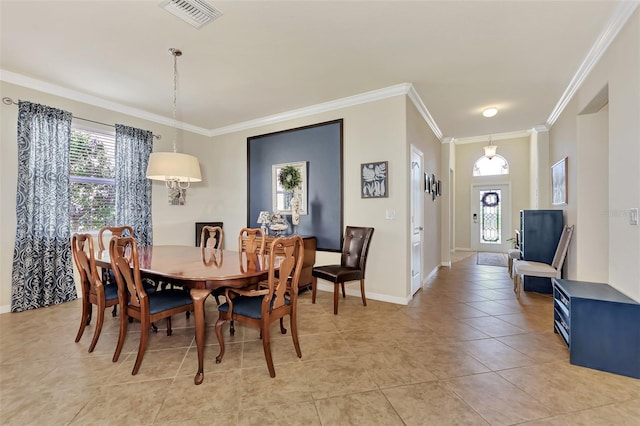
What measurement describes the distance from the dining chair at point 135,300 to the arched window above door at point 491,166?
27.0 ft

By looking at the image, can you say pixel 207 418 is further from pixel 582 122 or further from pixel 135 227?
pixel 582 122

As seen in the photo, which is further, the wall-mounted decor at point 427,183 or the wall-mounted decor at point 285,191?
the wall-mounted decor at point 427,183

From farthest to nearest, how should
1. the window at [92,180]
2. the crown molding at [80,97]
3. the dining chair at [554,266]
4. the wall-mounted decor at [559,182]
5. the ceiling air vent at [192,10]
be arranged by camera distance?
the wall-mounted decor at [559,182]
the window at [92,180]
the dining chair at [554,266]
the crown molding at [80,97]
the ceiling air vent at [192,10]

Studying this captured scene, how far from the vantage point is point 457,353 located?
94.5 inches

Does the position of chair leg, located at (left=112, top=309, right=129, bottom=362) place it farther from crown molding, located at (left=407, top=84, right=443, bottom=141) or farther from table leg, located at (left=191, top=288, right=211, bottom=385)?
crown molding, located at (left=407, top=84, right=443, bottom=141)

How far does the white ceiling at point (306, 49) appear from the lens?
226 centimetres

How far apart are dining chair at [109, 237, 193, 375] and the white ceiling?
188 cm

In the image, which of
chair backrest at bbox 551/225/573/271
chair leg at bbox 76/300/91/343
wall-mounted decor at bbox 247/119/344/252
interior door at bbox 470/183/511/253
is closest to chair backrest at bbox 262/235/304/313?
chair leg at bbox 76/300/91/343

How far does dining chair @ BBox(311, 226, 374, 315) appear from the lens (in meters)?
3.41

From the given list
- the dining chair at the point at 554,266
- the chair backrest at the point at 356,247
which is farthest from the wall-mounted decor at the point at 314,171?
the dining chair at the point at 554,266

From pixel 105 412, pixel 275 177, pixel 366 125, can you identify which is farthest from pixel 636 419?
pixel 275 177

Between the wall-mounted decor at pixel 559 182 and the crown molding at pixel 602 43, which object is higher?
the crown molding at pixel 602 43

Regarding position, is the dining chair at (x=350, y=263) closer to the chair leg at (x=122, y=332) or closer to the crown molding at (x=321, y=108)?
the crown molding at (x=321, y=108)

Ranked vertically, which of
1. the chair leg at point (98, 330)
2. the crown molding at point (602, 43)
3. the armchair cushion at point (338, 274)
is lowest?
the chair leg at point (98, 330)
